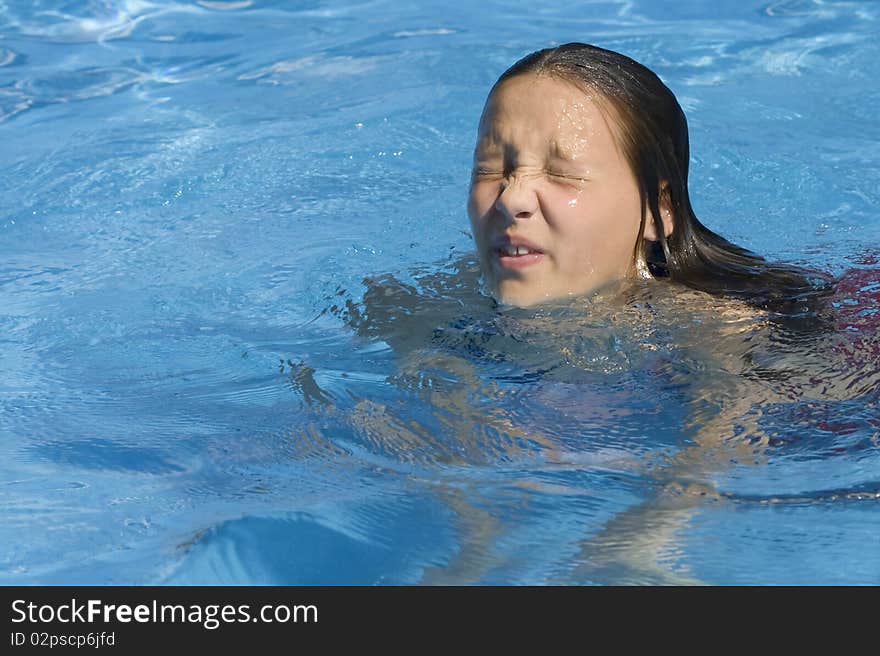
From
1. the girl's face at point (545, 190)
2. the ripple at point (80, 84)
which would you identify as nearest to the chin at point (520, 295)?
the girl's face at point (545, 190)

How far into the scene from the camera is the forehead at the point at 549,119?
342 cm

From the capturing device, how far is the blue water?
2797mm

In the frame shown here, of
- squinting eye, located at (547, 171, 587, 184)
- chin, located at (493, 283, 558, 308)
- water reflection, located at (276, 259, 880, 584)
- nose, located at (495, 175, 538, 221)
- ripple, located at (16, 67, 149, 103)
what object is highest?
ripple, located at (16, 67, 149, 103)

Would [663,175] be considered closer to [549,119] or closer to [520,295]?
[549,119]

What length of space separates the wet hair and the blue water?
28 centimetres

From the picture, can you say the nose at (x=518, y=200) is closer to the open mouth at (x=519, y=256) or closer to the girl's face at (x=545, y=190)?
the girl's face at (x=545, y=190)

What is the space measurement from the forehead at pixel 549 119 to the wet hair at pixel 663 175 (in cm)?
3

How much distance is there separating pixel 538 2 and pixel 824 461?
5385 millimetres

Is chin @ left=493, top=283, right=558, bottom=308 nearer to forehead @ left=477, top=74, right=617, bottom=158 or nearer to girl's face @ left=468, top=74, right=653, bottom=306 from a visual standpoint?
girl's face @ left=468, top=74, right=653, bottom=306

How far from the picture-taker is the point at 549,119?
3.42 meters

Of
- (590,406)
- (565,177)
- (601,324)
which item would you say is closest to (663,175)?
(565,177)

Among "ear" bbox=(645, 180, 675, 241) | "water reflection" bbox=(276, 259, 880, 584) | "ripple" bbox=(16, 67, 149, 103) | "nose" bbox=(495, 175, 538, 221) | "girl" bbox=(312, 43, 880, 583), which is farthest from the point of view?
"ripple" bbox=(16, 67, 149, 103)

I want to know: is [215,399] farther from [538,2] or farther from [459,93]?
[538,2]

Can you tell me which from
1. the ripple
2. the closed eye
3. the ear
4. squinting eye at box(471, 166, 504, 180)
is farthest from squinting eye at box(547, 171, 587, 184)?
the ripple
